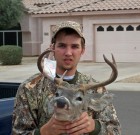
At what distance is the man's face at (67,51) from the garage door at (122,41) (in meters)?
24.0

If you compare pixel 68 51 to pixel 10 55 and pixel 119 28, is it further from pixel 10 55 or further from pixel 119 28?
pixel 119 28

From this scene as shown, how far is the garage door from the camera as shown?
26.8 meters

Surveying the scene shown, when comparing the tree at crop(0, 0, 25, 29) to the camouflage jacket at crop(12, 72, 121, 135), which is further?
the tree at crop(0, 0, 25, 29)

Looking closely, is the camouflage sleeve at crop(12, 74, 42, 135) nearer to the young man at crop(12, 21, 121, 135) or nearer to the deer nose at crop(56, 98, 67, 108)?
the young man at crop(12, 21, 121, 135)

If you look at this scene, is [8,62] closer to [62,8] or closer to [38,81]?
[62,8]

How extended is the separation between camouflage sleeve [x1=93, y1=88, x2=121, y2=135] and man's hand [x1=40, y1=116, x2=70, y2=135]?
0.40 meters

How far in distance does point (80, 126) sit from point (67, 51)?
0.53 meters

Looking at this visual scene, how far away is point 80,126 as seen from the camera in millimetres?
2656

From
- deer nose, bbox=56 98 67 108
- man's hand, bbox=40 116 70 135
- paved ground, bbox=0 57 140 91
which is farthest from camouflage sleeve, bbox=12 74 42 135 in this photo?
paved ground, bbox=0 57 140 91

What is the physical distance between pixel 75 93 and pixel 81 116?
145 millimetres

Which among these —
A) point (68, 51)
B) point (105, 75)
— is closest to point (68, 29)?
point (68, 51)

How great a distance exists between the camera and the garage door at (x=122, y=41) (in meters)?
26.8

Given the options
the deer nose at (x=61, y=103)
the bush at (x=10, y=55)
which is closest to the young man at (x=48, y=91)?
the deer nose at (x=61, y=103)

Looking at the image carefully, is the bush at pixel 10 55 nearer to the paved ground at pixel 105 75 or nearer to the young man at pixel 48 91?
the paved ground at pixel 105 75
